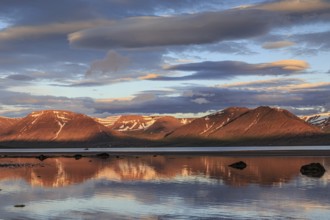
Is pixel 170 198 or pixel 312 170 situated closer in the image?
pixel 170 198

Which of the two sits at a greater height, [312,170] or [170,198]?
[312,170]

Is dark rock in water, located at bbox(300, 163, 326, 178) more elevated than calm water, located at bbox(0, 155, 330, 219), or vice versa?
dark rock in water, located at bbox(300, 163, 326, 178)

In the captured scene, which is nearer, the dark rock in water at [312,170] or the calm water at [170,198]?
the calm water at [170,198]

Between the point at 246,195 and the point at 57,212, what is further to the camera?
the point at 246,195

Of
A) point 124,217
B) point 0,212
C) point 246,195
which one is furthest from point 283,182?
point 0,212

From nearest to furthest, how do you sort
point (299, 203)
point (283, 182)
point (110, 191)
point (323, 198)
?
point (299, 203)
point (323, 198)
point (110, 191)
point (283, 182)

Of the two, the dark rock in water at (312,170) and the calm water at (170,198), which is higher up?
the dark rock in water at (312,170)

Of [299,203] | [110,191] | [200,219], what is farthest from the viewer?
[110,191]

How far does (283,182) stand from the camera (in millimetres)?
52625

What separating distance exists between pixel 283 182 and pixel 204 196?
47.3 ft

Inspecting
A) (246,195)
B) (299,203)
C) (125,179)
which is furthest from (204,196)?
(125,179)

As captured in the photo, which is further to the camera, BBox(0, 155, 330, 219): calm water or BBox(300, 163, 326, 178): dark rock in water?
BBox(300, 163, 326, 178): dark rock in water

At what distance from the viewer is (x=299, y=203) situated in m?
36.7

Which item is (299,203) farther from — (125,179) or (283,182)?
(125,179)
